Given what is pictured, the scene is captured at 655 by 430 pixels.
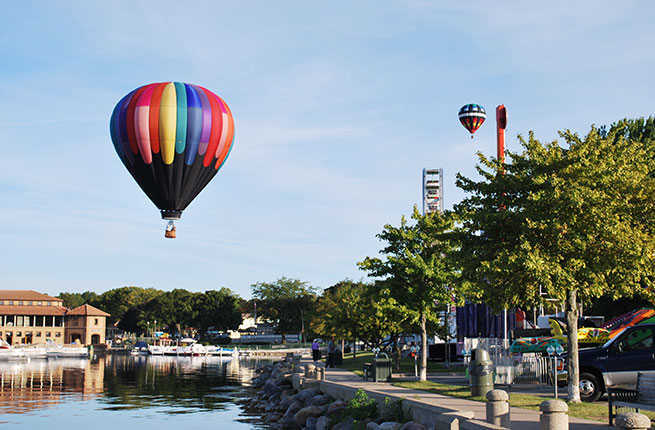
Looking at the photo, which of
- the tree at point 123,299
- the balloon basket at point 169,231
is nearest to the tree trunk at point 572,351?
the balloon basket at point 169,231

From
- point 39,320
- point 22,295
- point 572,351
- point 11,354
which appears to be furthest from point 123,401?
point 22,295

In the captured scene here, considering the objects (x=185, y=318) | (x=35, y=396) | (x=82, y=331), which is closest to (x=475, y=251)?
(x=35, y=396)

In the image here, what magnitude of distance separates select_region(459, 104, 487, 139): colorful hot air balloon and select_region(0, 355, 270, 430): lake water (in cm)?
3774

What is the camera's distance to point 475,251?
77.8 ft

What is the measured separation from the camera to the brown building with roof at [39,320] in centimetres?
13212

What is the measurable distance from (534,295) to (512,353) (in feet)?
25.6

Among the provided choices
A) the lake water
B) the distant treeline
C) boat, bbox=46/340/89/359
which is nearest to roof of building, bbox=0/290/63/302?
boat, bbox=46/340/89/359

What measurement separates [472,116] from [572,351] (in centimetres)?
5991

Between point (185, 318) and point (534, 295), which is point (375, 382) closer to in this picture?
point (534, 295)

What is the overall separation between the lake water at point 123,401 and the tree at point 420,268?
9223 mm

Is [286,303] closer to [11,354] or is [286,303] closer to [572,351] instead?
[11,354]

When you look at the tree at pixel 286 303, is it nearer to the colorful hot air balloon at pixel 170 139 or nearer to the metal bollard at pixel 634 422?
the colorful hot air balloon at pixel 170 139

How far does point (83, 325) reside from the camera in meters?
135

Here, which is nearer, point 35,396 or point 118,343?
point 35,396
